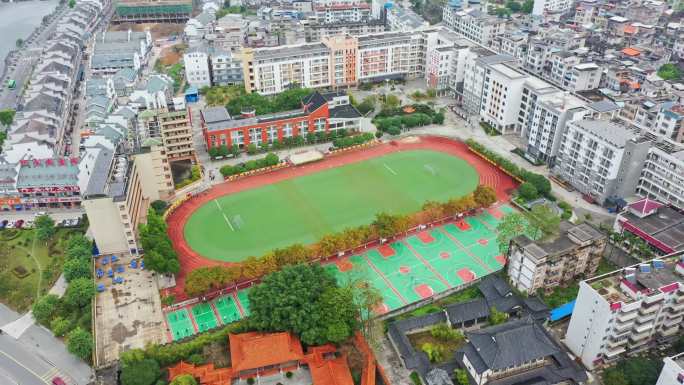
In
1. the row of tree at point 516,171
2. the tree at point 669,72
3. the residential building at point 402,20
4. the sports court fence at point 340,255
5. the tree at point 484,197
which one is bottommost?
the sports court fence at point 340,255

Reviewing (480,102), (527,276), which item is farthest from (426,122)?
(527,276)

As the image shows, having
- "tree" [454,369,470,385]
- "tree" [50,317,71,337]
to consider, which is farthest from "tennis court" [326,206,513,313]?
"tree" [50,317,71,337]

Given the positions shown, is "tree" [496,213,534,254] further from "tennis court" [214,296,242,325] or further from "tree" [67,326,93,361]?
"tree" [67,326,93,361]

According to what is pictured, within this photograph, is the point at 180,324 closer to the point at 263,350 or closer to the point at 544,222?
the point at 263,350

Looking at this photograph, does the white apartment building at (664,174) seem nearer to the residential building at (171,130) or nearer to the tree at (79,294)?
the residential building at (171,130)

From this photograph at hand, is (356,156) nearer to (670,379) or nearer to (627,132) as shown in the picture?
(627,132)

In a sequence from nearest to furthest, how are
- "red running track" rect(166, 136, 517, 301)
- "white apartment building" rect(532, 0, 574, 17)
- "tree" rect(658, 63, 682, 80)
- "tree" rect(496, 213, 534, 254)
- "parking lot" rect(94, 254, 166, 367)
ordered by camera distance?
→ "parking lot" rect(94, 254, 166, 367), "tree" rect(496, 213, 534, 254), "red running track" rect(166, 136, 517, 301), "tree" rect(658, 63, 682, 80), "white apartment building" rect(532, 0, 574, 17)

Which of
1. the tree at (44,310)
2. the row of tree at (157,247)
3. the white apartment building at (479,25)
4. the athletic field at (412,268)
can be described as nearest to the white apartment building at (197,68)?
the row of tree at (157,247)
